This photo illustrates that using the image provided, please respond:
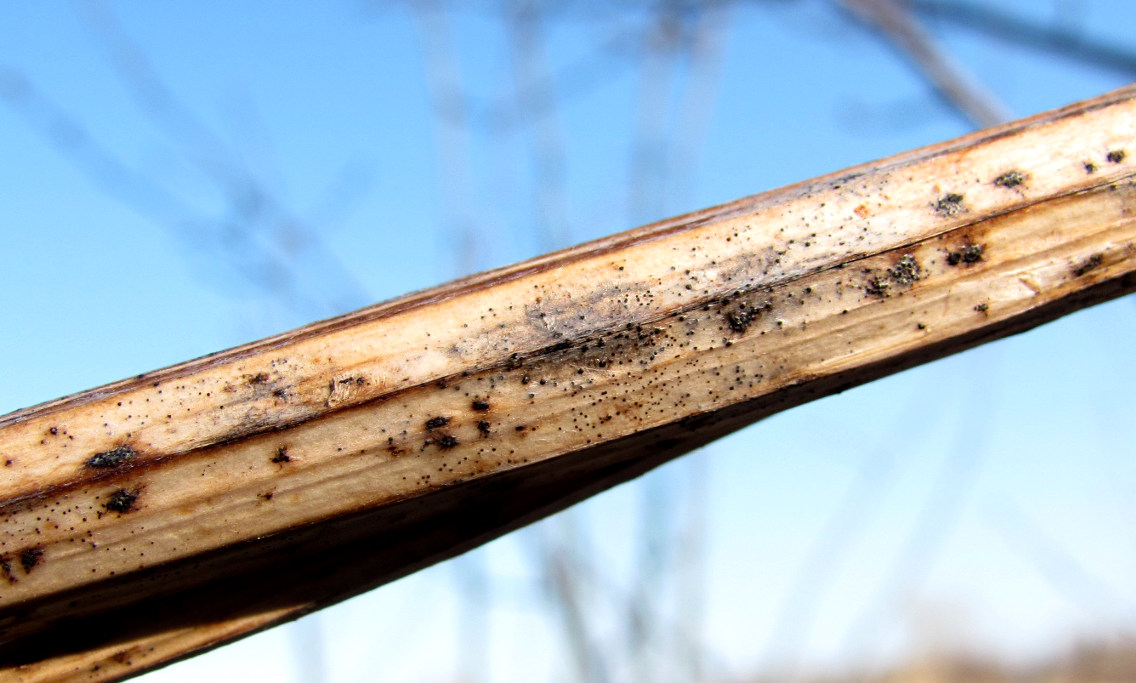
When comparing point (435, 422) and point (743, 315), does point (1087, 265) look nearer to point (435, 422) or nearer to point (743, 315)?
point (743, 315)

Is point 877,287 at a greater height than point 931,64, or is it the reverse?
point 931,64

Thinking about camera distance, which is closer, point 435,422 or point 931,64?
point 435,422

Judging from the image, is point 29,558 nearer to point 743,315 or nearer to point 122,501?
point 122,501

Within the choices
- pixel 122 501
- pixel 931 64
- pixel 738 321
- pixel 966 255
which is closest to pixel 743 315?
pixel 738 321

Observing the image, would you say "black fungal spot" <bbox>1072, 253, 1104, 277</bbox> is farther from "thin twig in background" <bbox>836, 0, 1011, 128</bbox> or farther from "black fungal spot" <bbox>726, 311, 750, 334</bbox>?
"thin twig in background" <bbox>836, 0, 1011, 128</bbox>

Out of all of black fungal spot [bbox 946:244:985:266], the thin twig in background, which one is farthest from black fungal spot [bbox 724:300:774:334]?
the thin twig in background
